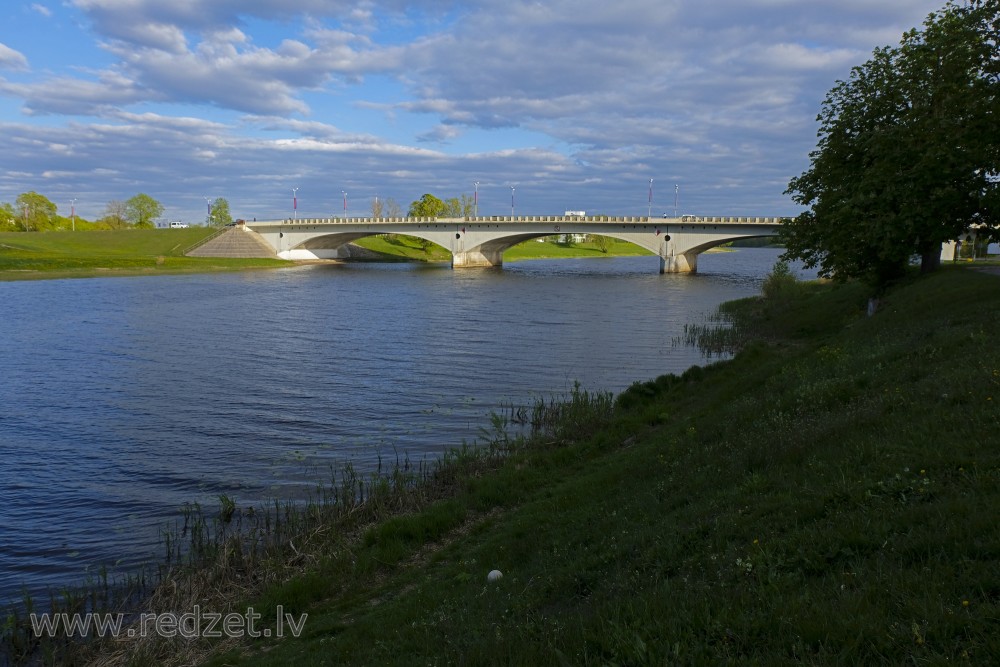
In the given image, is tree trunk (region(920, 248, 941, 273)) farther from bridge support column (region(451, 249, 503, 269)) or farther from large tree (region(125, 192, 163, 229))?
large tree (region(125, 192, 163, 229))

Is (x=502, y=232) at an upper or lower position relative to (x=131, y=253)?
upper

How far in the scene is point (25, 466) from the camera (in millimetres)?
17359

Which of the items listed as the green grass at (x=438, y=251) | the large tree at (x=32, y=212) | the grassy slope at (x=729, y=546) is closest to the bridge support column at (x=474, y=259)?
the green grass at (x=438, y=251)

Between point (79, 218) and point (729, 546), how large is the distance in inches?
8652

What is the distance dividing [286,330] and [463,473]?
93.6ft

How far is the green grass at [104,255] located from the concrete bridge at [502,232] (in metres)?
10.9

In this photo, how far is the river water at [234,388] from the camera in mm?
15016

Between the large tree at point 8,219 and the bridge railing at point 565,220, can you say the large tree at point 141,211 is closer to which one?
the large tree at point 8,219

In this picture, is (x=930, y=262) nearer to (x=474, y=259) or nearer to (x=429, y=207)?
(x=474, y=259)

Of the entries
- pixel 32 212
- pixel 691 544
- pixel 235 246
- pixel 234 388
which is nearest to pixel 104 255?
pixel 235 246

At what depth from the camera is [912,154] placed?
92.7 ft

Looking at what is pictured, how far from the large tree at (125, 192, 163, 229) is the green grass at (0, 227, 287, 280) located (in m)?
42.3

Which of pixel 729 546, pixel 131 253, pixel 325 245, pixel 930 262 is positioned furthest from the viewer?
pixel 325 245

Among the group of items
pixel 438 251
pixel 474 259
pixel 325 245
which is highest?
pixel 325 245
